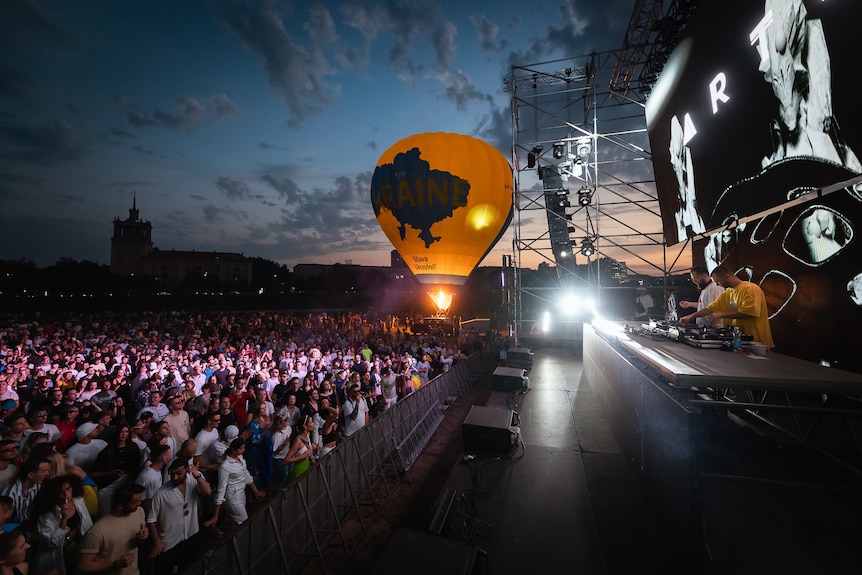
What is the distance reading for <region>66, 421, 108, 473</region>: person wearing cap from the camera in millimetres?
5406

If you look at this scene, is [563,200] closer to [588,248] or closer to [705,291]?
[588,248]

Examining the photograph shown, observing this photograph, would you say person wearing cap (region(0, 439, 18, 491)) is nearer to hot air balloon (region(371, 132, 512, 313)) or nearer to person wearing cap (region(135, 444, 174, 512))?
person wearing cap (region(135, 444, 174, 512))

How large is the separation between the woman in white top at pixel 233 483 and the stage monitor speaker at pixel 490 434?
4.38 metres

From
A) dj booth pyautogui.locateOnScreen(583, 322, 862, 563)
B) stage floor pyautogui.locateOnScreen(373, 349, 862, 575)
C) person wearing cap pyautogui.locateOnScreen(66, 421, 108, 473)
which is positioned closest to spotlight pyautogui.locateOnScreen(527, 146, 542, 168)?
dj booth pyautogui.locateOnScreen(583, 322, 862, 563)

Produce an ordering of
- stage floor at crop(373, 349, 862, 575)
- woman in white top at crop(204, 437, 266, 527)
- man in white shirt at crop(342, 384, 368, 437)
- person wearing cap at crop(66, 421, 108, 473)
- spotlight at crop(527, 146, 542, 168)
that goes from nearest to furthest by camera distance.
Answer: stage floor at crop(373, 349, 862, 575)
woman in white top at crop(204, 437, 266, 527)
person wearing cap at crop(66, 421, 108, 473)
man in white shirt at crop(342, 384, 368, 437)
spotlight at crop(527, 146, 542, 168)

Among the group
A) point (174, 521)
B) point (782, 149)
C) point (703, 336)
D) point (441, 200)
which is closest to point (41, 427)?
point (174, 521)

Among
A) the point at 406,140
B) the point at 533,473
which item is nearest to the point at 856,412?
the point at 533,473

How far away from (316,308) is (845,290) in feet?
160

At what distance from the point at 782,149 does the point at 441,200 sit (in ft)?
40.4

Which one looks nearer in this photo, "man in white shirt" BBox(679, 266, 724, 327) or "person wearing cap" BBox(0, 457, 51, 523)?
"person wearing cap" BBox(0, 457, 51, 523)

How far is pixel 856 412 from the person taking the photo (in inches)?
122

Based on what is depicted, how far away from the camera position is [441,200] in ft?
54.9

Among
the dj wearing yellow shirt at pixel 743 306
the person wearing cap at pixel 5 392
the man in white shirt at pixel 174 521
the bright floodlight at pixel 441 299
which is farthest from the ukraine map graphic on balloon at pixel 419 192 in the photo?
the man in white shirt at pixel 174 521

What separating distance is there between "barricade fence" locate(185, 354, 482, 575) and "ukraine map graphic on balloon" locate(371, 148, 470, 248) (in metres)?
9.54
